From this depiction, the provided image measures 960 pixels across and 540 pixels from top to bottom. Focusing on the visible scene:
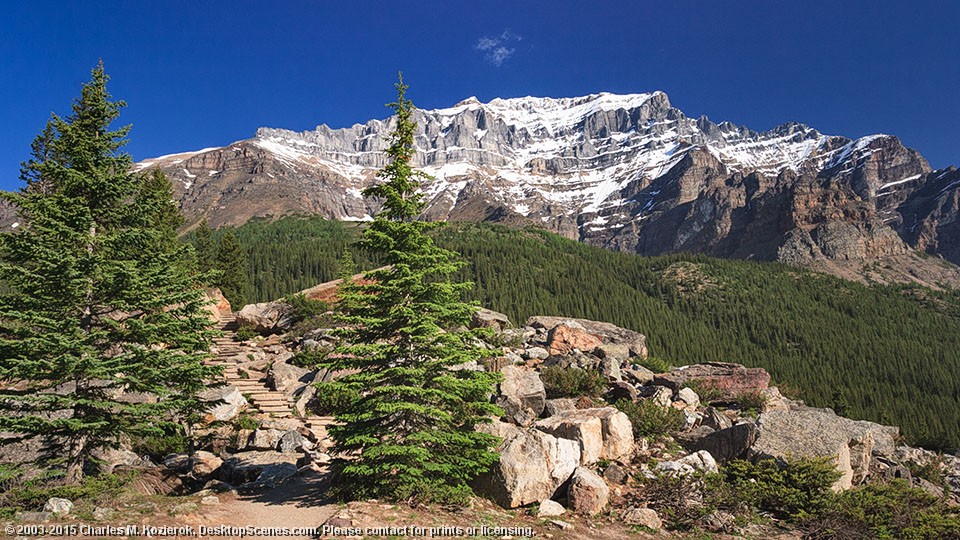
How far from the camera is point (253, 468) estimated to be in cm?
1548

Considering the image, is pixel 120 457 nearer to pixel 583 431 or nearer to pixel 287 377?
pixel 287 377

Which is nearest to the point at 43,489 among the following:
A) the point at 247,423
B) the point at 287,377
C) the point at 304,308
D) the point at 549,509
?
the point at 247,423

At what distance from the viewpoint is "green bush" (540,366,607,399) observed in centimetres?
2328

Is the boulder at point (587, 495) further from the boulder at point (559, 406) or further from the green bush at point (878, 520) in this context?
the boulder at point (559, 406)

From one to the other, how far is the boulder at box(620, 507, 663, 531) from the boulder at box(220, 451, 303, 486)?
10.0 meters

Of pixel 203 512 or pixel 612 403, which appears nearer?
pixel 203 512

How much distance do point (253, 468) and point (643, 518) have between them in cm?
1168

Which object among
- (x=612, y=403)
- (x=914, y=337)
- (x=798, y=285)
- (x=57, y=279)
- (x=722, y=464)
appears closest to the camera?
(x=57, y=279)

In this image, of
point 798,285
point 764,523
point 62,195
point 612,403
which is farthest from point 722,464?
point 798,285

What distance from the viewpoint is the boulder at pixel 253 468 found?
15.1 metres

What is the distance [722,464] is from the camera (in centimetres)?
1775

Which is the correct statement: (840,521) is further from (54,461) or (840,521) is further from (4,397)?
(4,397)

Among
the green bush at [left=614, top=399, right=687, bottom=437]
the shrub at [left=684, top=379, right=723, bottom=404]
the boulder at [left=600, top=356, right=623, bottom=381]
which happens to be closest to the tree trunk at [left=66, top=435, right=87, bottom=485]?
the green bush at [left=614, top=399, right=687, bottom=437]

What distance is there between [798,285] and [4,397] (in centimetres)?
19149
